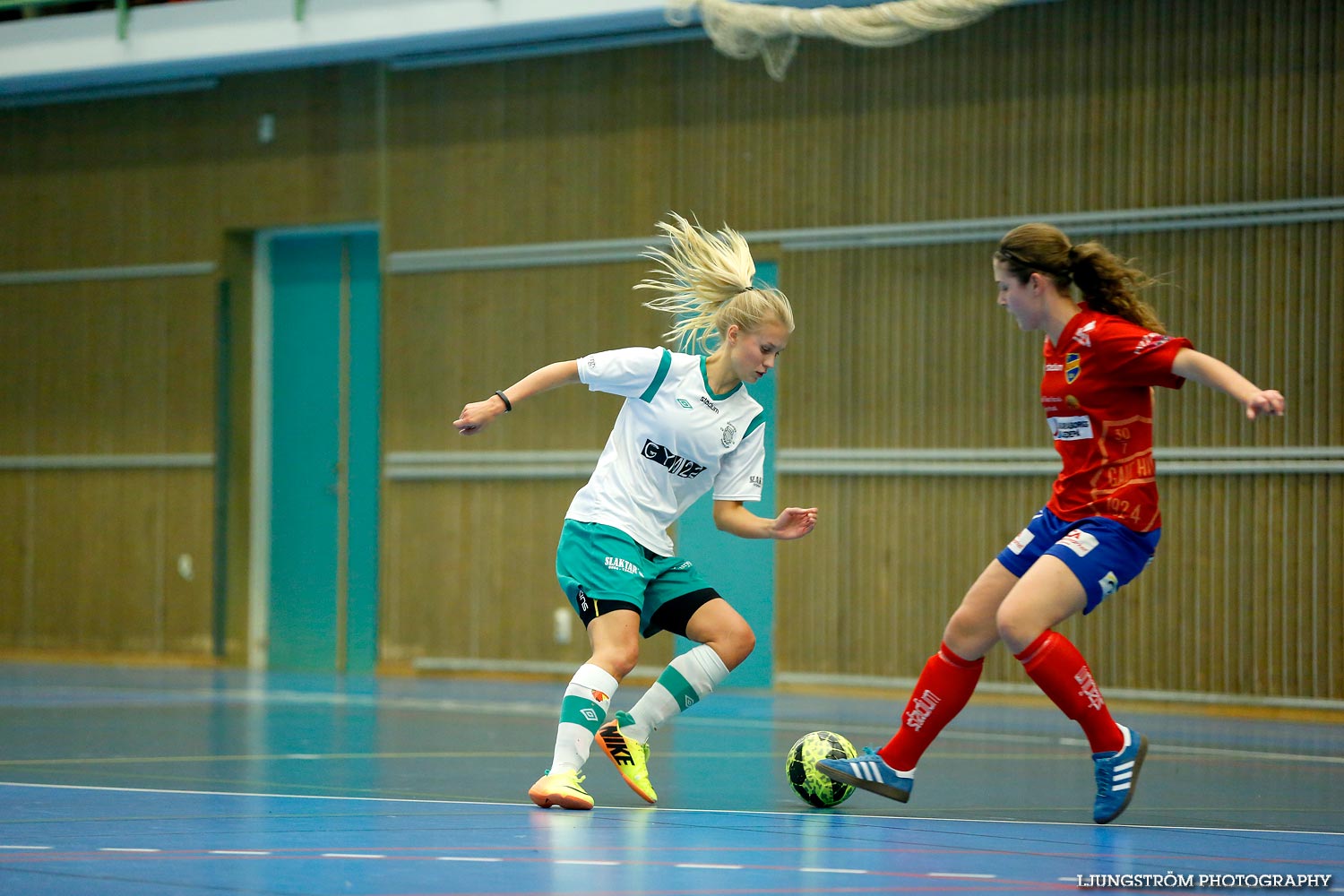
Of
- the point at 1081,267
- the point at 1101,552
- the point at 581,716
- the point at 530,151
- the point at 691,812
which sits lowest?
the point at 691,812

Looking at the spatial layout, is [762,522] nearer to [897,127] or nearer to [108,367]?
[897,127]

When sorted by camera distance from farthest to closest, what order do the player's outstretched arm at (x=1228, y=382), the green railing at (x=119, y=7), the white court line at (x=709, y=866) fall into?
the green railing at (x=119, y=7), the player's outstretched arm at (x=1228, y=382), the white court line at (x=709, y=866)

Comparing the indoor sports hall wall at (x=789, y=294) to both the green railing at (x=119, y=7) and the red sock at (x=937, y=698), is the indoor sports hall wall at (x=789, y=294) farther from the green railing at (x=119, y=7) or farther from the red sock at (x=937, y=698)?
the red sock at (x=937, y=698)

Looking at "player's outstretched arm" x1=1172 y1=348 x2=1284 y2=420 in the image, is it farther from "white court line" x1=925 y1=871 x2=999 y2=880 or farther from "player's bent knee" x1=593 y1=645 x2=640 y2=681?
"player's bent knee" x1=593 y1=645 x2=640 y2=681

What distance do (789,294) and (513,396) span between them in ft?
21.2

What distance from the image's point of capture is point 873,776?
4.80 meters

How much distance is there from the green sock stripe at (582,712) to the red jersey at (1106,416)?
1.58 meters

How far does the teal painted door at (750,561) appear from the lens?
11000mm

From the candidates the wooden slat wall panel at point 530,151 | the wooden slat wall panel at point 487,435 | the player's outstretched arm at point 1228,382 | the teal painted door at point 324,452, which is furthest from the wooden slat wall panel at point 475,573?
the player's outstretched arm at point 1228,382

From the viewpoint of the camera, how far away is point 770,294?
4.98m

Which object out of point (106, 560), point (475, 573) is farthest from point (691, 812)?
point (106, 560)

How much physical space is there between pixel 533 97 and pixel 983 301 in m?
3.99

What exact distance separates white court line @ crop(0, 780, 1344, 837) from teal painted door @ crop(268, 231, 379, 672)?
721cm

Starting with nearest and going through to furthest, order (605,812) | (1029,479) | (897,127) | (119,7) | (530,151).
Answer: (605,812)
(1029,479)
(897,127)
(530,151)
(119,7)
